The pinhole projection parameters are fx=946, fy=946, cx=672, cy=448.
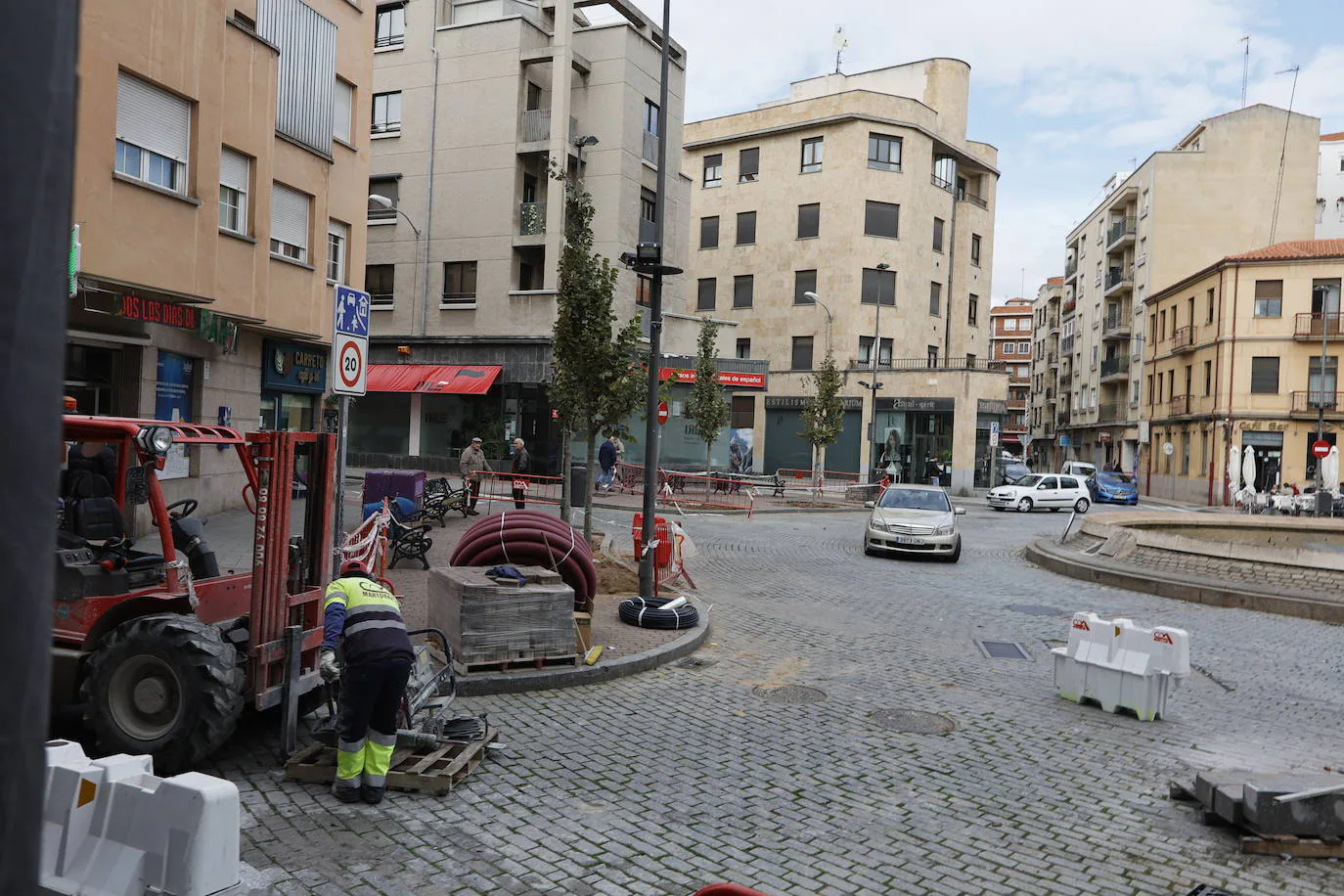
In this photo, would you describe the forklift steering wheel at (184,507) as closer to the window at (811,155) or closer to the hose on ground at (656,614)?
the hose on ground at (656,614)

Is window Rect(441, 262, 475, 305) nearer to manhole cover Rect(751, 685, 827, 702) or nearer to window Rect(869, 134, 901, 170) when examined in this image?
window Rect(869, 134, 901, 170)

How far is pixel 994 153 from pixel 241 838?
188ft

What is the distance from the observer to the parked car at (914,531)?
1814 cm

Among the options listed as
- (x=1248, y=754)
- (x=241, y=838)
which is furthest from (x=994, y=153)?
(x=241, y=838)

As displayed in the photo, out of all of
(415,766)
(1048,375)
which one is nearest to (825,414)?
(415,766)

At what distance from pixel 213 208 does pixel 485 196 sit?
20740mm

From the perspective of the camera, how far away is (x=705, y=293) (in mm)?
54125

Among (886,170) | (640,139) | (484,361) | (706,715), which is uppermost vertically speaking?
(886,170)

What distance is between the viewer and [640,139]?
3491 centimetres

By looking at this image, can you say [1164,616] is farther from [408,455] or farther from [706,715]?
[408,455]

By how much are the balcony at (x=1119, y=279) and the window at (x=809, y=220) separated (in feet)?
85.7

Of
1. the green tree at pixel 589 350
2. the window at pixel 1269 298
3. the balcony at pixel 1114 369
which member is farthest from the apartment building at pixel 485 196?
the balcony at pixel 1114 369

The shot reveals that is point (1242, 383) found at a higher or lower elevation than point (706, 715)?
higher

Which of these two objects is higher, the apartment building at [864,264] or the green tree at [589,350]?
the apartment building at [864,264]
